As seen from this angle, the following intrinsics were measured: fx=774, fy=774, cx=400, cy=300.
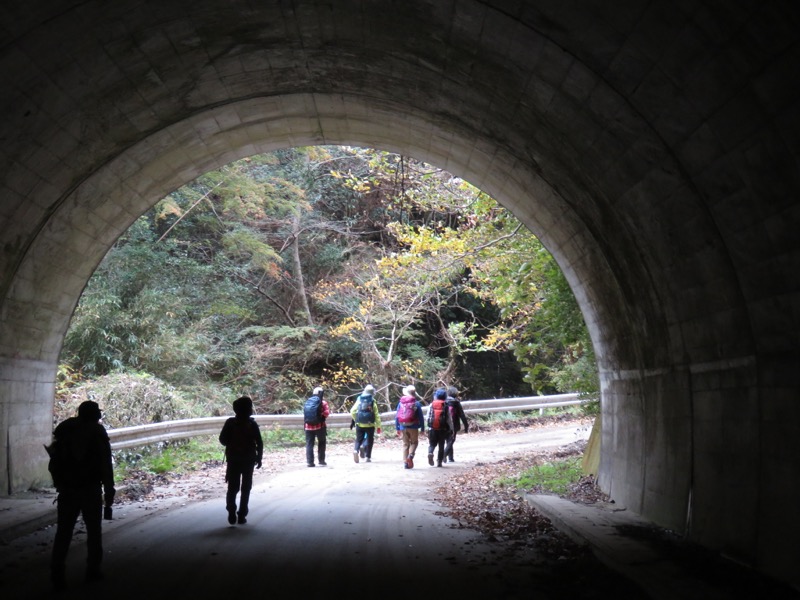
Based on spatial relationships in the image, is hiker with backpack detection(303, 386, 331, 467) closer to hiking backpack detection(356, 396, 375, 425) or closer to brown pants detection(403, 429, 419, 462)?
hiking backpack detection(356, 396, 375, 425)

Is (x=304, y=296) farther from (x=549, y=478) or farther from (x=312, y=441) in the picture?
(x=549, y=478)

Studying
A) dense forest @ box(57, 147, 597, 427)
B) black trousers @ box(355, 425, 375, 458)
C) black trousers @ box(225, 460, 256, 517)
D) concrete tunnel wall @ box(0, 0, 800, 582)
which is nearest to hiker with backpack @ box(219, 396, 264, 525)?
black trousers @ box(225, 460, 256, 517)

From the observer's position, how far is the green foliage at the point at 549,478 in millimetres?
12000

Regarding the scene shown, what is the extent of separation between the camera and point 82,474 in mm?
6160

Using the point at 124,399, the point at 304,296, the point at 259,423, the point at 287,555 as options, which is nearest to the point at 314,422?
the point at 124,399

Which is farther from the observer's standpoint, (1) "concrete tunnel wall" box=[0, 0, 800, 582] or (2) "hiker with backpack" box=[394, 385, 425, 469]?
(2) "hiker with backpack" box=[394, 385, 425, 469]

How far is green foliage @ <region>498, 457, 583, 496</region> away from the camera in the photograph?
39.4 ft

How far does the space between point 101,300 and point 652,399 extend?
1461 cm

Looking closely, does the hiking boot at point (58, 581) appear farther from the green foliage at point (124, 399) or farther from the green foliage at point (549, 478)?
the green foliage at point (124, 399)

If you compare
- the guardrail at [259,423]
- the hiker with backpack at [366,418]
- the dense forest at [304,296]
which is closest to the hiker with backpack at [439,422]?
the hiker with backpack at [366,418]

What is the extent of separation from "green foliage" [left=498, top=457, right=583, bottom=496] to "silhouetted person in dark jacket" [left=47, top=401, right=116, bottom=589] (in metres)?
7.10

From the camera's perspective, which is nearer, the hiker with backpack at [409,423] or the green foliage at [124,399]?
the green foliage at [124,399]

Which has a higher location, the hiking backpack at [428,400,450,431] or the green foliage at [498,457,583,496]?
the hiking backpack at [428,400,450,431]

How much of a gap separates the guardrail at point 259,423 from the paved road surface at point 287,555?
3412mm
